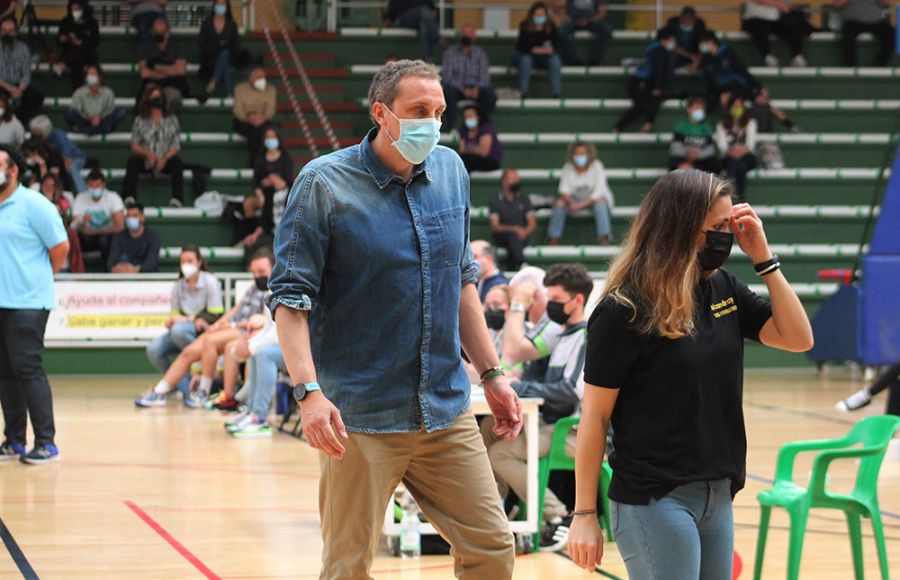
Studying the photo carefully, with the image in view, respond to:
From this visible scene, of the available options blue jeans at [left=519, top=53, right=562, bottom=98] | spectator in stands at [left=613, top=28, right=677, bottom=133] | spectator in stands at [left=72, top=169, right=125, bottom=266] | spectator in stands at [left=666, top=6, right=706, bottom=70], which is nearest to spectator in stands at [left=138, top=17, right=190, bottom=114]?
spectator in stands at [left=72, top=169, right=125, bottom=266]

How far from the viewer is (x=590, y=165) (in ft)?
55.3

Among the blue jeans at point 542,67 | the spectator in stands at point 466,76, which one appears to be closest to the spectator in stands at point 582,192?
the spectator in stands at point 466,76

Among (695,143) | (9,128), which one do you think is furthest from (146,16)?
(695,143)

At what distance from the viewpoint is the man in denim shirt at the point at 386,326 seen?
3.52 metres

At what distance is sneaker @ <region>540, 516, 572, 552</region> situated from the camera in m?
6.44

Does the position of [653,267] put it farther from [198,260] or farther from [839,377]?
[839,377]

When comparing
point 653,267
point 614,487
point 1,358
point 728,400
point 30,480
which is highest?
point 653,267

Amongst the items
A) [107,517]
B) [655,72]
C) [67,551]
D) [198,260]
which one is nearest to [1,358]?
[107,517]

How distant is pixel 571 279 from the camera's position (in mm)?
6578

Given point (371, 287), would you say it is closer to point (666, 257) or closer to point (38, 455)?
point (666, 257)

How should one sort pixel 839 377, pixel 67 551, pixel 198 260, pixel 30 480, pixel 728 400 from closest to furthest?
pixel 728 400 < pixel 67 551 < pixel 30 480 < pixel 198 260 < pixel 839 377

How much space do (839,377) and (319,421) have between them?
40.7ft

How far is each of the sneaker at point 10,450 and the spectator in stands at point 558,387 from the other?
3824mm

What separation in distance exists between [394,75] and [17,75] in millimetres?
15161
